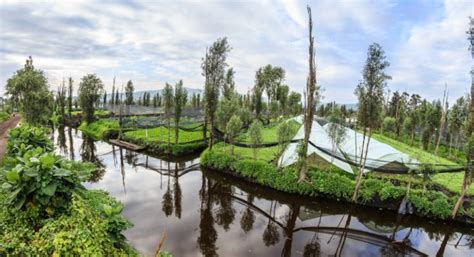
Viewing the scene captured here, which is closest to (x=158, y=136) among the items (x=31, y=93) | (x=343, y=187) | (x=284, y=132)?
(x=31, y=93)

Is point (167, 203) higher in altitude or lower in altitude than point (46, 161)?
lower

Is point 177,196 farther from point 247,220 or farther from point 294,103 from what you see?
point 294,103

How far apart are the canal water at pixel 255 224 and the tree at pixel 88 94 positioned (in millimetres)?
20093

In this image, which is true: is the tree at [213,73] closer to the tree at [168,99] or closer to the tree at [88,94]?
the tree at [168,99]

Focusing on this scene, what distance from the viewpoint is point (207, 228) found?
9.76 meters

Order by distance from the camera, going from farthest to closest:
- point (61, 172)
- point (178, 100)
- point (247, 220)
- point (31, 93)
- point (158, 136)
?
point (158, 136) < point (178, 100) < point (31, 93) < point (247, 220) < point (61, 172)

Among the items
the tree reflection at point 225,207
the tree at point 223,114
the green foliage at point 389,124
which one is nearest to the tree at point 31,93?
the tree at point 223,114

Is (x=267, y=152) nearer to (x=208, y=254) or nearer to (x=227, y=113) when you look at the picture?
(x=227, y=113)

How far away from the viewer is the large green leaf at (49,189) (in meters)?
3.78

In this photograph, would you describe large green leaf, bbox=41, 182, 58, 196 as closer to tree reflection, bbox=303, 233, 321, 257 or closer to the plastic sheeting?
tree reflection, bbox=303, 233, 321, 257

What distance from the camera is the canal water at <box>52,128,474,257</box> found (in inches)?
344

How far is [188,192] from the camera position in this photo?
13.5 m

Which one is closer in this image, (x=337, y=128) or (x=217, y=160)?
(x=337, y=128)

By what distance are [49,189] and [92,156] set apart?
18.2 metres
